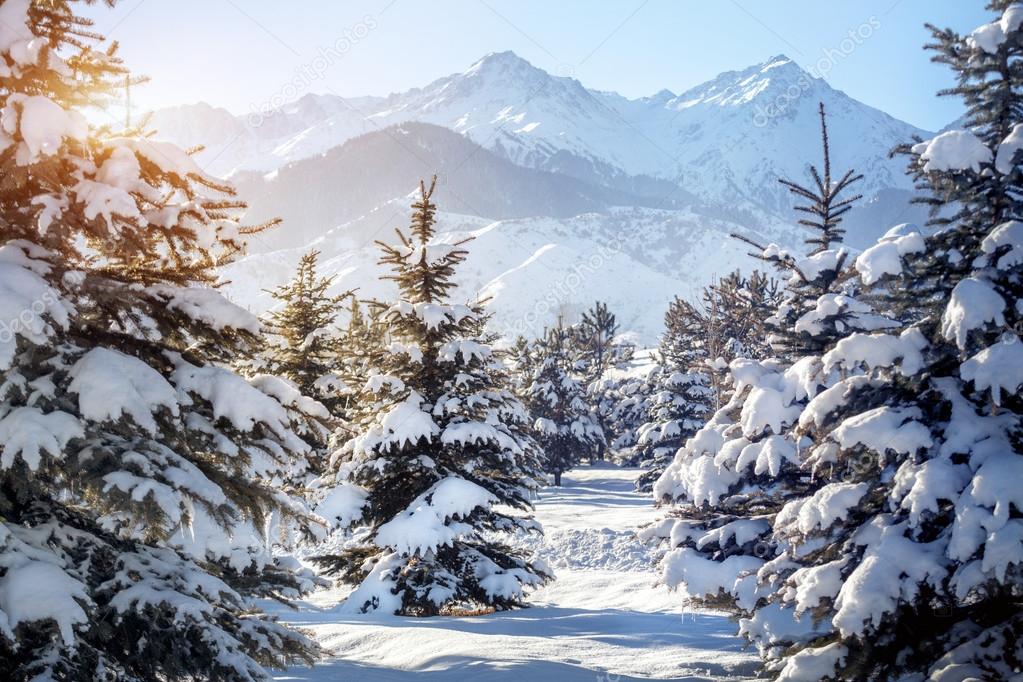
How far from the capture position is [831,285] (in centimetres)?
831

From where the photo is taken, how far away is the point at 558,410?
140 feet

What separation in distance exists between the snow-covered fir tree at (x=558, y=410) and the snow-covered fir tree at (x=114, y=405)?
116 feet

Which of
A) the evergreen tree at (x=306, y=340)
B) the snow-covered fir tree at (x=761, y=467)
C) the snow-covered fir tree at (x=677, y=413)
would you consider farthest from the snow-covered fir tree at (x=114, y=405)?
the snow-covered fir tree at (x=677, y=413)

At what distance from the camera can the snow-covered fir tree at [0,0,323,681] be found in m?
4.20

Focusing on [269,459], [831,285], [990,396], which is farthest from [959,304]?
[269,459]

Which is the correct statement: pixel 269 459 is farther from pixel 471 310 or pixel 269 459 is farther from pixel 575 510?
pixel 575 510

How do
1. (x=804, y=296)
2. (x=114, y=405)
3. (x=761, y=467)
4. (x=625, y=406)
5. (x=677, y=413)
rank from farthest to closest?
(x=625, y=406) < (x=677, y=413) < (x=804, y=296) < (x=761, y=467) < (x=114, y=405)

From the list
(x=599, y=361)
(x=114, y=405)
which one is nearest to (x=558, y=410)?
(x=599, y=361)

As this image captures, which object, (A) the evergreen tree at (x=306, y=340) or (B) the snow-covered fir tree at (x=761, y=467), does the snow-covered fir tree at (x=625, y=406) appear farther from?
(B) the snow-covered fir tree at (x=761, y=467)

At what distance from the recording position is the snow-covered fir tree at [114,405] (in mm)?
4199

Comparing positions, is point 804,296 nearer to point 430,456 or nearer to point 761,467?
point 761,467

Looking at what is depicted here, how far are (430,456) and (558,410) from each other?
99.2 ft

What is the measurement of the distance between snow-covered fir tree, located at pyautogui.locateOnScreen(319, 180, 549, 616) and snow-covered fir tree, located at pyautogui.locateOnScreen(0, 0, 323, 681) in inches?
244

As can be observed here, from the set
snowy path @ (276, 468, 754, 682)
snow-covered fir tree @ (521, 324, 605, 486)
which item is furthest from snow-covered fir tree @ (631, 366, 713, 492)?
snowy path @ (276, 468, 754, 682)
